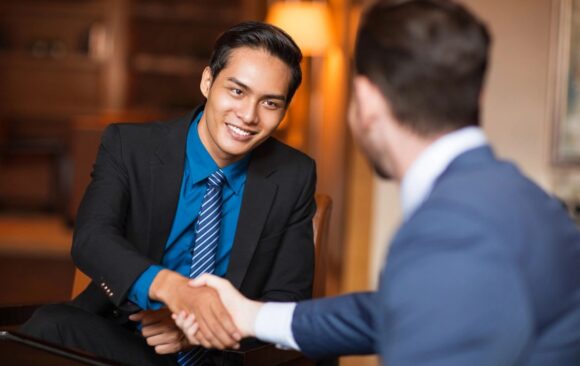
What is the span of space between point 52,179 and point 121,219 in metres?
6.07

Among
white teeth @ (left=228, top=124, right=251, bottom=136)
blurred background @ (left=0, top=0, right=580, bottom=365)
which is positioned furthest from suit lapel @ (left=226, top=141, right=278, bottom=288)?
blurred background @ (left=0, top=0, right=580, bottom=365)

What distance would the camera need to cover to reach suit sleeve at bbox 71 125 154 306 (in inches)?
82.7

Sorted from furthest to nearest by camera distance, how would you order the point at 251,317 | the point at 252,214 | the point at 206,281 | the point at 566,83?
the point at 566,83 < the point at 252,214 < the point at 206,281 < the point at 251,317

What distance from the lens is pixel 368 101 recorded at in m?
1.40

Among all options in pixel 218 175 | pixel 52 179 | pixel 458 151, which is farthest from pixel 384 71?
pixel 52 179

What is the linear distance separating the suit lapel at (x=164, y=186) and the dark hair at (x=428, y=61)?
1085 mm

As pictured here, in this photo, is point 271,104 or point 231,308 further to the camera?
point 271,104

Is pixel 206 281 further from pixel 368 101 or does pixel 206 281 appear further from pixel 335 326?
pixel 368 101

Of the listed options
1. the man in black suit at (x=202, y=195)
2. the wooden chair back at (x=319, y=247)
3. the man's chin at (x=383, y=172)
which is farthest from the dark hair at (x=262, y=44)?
the man's chin at (x=383, y=172)

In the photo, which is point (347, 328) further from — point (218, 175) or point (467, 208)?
point (218, 175)

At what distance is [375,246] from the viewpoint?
197 inches

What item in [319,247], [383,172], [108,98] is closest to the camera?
[383,172]

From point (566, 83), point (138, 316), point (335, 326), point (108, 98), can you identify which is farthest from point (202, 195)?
point (108, 98)

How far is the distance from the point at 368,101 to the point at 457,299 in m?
0.37
